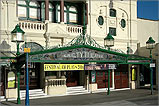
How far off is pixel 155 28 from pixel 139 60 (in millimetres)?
9045

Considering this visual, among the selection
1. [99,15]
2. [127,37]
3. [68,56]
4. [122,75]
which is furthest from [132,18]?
[68,56]

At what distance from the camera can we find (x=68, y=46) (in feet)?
48.6

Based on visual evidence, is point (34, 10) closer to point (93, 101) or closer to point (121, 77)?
point (93, 101)

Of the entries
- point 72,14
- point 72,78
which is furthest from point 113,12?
point 72,78

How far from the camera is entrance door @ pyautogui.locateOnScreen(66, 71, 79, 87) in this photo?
20.1m

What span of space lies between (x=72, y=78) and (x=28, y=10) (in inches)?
283

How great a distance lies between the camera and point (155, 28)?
26.6 m

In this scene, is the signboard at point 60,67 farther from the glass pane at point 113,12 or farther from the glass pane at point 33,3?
the glass pane at point 113,12

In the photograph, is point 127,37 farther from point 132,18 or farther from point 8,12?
point 8,12

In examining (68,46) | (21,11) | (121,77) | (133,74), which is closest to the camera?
(68,46)

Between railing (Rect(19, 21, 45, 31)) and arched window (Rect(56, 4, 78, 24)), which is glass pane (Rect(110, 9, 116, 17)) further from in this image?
railing (Rect(19, 21, 45, 31))

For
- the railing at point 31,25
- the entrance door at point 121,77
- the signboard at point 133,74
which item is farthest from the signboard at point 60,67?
the signboard at point 133,74

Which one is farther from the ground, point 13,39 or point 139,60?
point 13,39

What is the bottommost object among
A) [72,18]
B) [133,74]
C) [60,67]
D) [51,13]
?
[133,74]
